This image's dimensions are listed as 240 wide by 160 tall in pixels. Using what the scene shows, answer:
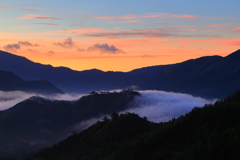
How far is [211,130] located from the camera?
150ft

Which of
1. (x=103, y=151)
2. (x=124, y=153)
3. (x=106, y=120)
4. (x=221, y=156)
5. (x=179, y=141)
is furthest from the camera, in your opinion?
(x=106, y=120)

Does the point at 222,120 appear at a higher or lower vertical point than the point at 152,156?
higher

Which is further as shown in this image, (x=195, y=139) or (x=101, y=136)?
(x=101, y=136)

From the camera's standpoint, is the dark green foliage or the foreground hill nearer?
the foreground hill

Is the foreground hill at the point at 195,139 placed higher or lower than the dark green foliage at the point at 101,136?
higher

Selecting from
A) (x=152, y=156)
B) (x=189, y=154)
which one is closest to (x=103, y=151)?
(x=152, y=156)

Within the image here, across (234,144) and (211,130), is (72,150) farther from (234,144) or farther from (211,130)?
(234,144)

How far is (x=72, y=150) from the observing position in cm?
8462

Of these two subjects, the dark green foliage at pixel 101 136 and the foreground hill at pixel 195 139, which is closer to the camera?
the foreground hill at pixel 195 139

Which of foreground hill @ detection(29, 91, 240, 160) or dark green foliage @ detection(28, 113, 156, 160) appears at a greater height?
foreground hill @ detection(29, 91, 240, 160)

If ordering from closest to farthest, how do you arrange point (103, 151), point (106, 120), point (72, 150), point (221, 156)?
point (221, 156), point (103, 151), point (72, 150), point (106, 120)

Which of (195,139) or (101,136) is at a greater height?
(195,139)

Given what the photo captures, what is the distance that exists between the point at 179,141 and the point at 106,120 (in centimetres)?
5515

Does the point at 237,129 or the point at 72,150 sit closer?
the point at 237,129
